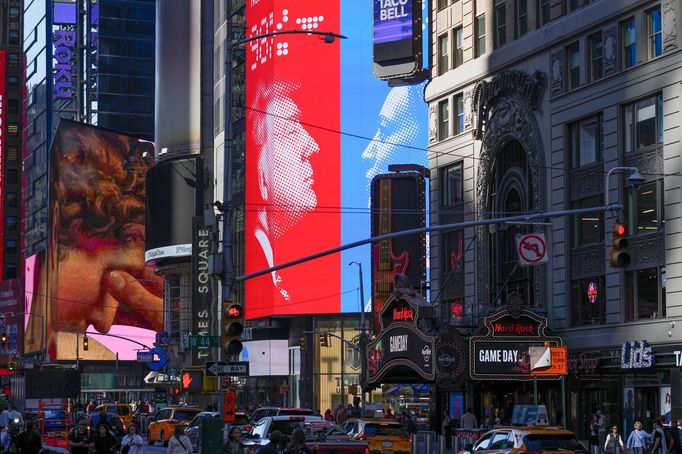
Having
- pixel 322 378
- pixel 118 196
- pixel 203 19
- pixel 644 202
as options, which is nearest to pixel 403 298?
pixel 644 202

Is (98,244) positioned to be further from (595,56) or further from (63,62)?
(595,56)

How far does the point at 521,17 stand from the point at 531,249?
17019 millimetres

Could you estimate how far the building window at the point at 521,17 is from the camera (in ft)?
203

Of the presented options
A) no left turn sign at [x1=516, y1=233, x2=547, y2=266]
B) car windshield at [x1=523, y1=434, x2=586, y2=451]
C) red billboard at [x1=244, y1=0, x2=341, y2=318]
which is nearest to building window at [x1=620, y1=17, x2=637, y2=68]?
no left turn sign at [x1=516, y1=233, x2=547, y2=266]

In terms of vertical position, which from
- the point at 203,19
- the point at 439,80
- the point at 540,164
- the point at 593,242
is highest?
the point at 203,19

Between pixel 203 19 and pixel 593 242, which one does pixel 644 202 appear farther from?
pixel 203 19

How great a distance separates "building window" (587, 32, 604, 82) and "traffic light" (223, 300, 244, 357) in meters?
28.0

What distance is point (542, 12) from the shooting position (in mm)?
60188

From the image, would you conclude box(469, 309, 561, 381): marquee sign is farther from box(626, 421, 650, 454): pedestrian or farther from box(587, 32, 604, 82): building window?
box(626, 421, 650, 454): pedestrian

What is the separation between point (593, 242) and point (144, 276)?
103085mm

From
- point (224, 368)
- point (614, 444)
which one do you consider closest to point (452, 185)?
point (614, 444)

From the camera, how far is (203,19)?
127 metres

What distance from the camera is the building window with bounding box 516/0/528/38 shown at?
61781 millimetres

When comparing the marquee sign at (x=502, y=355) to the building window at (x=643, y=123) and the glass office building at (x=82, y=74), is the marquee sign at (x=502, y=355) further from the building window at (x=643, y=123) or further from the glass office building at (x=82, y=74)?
the glass office building at (x=82, y=74)
